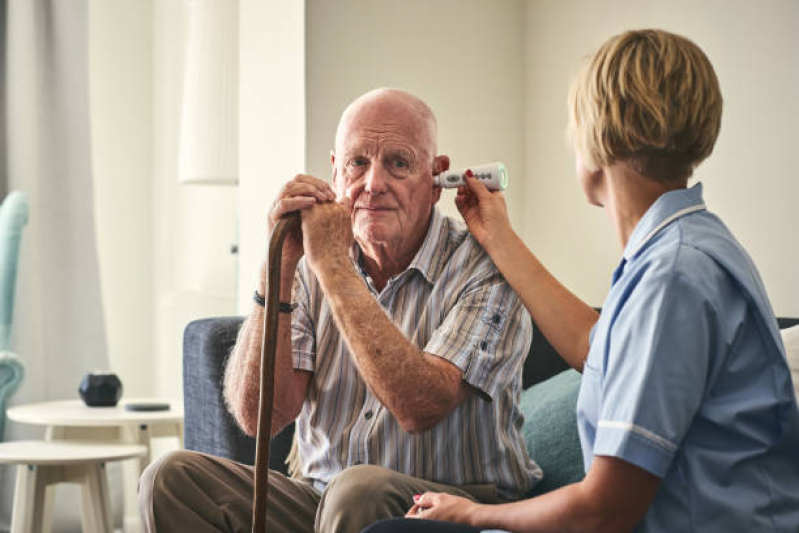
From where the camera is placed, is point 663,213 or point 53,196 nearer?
point 663,213

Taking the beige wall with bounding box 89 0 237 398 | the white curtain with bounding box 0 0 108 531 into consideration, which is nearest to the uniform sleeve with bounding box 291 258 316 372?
the white curtain with bounding box 0 0 108 531

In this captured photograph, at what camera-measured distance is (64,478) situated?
2.53 metres

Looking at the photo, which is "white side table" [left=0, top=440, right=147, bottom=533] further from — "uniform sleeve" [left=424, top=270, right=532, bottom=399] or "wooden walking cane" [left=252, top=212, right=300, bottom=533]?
"wooden walking cane" [left=252, top=212, right=300, bottom=533]

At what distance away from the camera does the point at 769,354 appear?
2.96ft

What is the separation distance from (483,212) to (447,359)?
0.94 feet

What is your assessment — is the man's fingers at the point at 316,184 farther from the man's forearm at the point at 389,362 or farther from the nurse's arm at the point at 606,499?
the nurse's arm at the point at 606,499

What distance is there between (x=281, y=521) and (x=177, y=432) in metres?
1.48

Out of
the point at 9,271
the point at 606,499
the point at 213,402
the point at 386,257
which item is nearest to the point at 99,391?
the point at 9,271

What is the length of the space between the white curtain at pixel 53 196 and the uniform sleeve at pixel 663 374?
2.96 metres

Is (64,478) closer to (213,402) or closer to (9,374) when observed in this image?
(9,374)

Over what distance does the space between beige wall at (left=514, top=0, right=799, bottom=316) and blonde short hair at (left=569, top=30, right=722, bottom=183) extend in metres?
1.15

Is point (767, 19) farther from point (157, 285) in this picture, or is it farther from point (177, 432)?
point (157, 285)

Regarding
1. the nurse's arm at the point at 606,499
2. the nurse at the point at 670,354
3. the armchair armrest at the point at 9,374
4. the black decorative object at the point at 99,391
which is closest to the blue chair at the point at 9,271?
the armchair armrest at the point at 9,374

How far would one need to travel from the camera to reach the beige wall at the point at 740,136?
2018 mm
